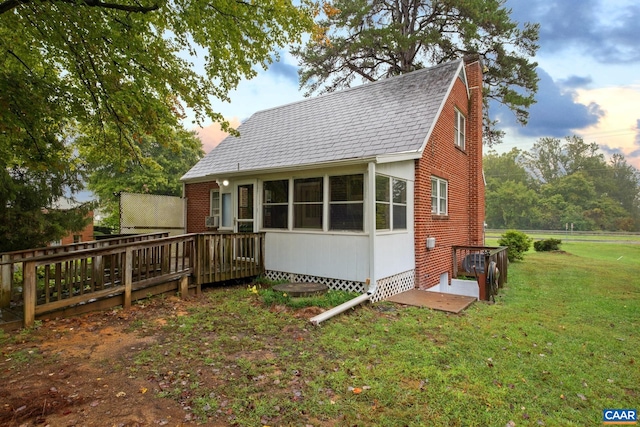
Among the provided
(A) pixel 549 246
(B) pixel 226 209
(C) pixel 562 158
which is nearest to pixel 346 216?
(B) pixel 226 209

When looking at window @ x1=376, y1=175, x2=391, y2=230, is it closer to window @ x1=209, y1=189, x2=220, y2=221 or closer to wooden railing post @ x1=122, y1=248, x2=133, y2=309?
wooden railing post @ x1=122, y1=248, x2=133, y2=309

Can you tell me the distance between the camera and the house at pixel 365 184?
723cm

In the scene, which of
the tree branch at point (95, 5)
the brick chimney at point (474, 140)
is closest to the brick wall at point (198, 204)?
Result: the tree branch at point (95, 5)

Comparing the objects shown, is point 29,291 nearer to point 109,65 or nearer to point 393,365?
point 109,65

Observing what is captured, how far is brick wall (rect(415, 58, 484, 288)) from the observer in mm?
8469

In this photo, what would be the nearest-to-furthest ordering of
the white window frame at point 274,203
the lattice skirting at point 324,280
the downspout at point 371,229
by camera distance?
the downspout at point 371,229
the lattice skirting at point 324,280
the white window frame at point 274,203

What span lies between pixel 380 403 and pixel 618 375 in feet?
10.2

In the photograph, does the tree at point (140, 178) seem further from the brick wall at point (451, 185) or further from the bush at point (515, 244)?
the bush at point (515, 244)

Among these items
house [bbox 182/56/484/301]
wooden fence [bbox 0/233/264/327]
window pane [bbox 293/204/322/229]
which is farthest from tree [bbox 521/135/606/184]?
wooden fence [bbox 0/233/264/327]

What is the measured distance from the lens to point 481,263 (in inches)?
380

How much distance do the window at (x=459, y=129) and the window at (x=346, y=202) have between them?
5.55 m

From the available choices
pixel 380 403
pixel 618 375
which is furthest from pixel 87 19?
pixel 618 375

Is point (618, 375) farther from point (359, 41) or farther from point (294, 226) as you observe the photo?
point (359, 41)

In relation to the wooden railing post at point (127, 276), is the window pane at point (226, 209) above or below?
above
